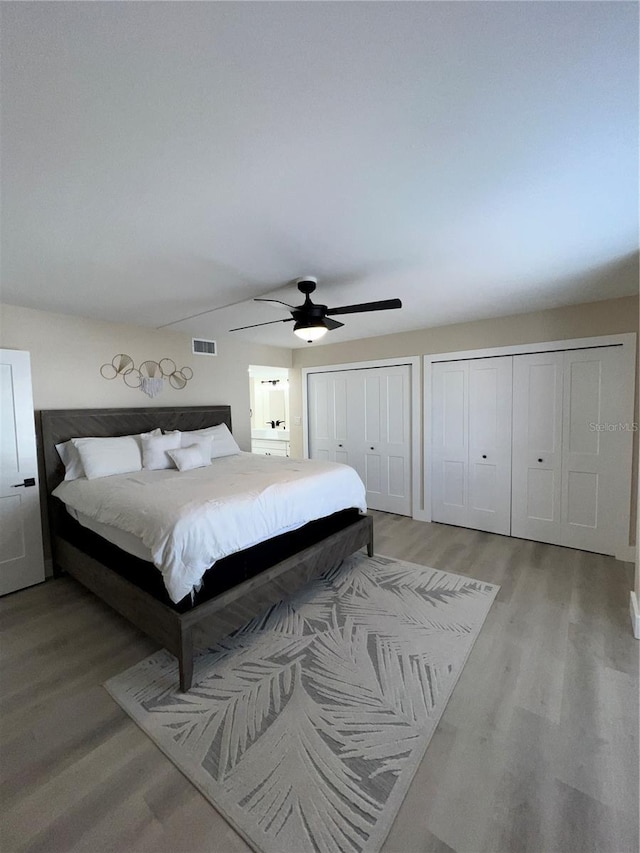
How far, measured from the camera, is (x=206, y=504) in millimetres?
2121

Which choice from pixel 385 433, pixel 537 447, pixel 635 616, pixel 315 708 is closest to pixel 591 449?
pixel 537 447

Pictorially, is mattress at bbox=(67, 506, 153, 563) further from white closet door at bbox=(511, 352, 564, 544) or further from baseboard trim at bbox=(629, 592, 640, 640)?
white closet door at bbox=(511, 352, 564, 544)

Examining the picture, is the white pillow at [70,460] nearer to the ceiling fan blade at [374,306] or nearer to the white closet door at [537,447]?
the ceiling fan blade at [374,306]

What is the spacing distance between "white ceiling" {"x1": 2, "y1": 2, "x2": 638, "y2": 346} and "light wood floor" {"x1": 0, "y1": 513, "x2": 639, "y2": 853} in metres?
2.42

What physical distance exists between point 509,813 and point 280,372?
19.2ft

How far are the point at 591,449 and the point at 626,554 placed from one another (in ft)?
3.29

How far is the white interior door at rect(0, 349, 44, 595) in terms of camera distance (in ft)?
9.37

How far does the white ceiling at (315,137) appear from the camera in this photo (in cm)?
86

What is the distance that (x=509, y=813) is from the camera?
1.29 meters

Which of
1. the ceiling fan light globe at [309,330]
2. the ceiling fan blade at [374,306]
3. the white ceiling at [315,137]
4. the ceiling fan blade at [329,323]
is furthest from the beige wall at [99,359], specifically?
the ceiling fan blade at [374,306]

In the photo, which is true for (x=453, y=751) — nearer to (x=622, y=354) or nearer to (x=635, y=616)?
(x=635, y=616)

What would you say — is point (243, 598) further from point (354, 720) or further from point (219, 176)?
point (219, 176)

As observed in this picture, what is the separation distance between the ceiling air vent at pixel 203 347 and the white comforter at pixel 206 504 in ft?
5.75

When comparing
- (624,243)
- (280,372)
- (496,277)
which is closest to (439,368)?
(496,277)
